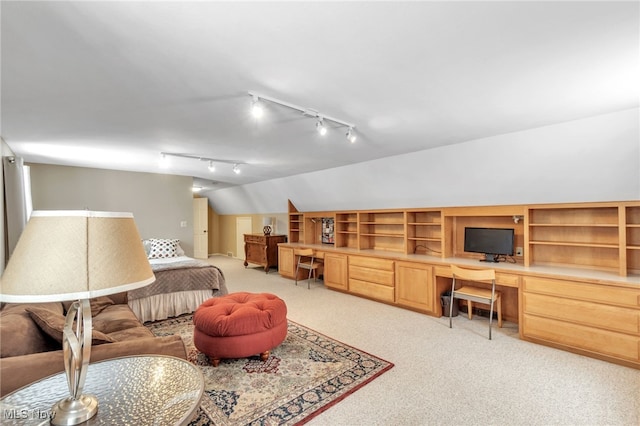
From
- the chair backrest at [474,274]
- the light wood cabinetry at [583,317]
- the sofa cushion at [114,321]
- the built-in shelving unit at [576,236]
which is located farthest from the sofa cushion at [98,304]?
the built-in shelving unit at [576,236]

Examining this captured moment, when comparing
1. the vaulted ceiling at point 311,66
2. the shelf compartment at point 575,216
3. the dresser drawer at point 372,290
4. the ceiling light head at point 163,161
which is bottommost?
the dresser drawer at point 372,290

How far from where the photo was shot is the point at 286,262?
6617mm

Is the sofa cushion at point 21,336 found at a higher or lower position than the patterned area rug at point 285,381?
higher

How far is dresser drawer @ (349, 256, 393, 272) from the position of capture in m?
4.62

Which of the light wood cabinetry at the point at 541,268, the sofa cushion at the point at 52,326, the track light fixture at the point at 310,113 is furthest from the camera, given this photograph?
the light wood cabinetry at the point at 541,268

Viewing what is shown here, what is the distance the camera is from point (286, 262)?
6.62 metres

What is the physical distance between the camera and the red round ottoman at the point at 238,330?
2.69m

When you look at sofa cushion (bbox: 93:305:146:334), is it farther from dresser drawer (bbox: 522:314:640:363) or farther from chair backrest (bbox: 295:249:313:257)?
dresser drawer (bbox: 522:314:640:363)

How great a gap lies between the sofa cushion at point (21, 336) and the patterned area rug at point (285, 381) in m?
1.03

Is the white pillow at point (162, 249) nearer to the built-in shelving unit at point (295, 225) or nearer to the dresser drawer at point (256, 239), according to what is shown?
the dresser drawer at point (256, 239)

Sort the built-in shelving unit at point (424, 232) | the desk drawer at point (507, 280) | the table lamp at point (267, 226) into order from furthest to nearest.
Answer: the table lamp at point (267, 226), the built-in shelving unit at point (424, 232), the desk drawer at point (507, 280)

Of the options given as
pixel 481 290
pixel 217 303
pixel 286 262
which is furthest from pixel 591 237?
pixel 286 262

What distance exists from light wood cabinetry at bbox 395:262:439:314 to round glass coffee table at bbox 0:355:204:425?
337cm

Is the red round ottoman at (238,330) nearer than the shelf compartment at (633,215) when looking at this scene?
Yes
